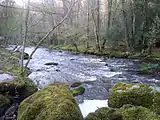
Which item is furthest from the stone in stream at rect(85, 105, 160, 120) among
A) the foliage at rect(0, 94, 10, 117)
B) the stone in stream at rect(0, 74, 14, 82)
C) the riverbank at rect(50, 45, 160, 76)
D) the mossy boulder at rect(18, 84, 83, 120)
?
the riverbank at rect(50, 45, 160, 76)

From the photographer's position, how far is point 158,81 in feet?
41.2

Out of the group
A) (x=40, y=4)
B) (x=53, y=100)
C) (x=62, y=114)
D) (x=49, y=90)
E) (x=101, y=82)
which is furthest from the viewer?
(x=101, y=82)

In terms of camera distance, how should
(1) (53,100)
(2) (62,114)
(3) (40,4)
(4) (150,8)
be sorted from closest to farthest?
(2) (62,114) → (1) (53,100) → (3) (40,4) → (4) (150,8)

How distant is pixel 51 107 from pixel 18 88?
338 centimetres

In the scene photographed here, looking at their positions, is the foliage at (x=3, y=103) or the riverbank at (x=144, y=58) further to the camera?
the riverbank at (x=144, y=58)

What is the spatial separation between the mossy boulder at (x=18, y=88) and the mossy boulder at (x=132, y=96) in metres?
3.02

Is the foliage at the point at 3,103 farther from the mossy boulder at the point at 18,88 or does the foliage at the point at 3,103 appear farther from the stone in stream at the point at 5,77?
the stone in stream at the point at 5,77

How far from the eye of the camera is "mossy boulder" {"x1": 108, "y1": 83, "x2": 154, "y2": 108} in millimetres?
6891

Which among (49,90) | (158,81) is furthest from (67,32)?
(49,90)

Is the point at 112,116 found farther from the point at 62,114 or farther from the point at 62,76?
the point at 62,76

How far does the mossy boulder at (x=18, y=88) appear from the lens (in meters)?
8.12

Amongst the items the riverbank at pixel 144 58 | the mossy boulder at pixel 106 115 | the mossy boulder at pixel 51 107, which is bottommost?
the riverbank at pixel 144 58

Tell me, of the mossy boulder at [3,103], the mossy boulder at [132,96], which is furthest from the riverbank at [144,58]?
the mossy boulder at [3,103]

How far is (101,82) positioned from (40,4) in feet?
15.9
